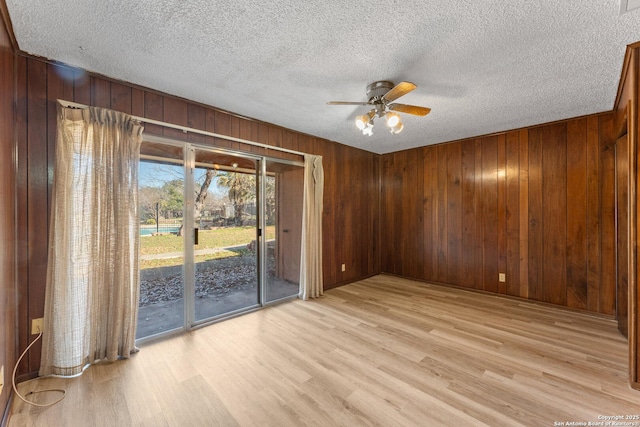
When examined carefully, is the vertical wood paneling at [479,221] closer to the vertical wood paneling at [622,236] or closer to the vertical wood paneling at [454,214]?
the vertical wood paneling at [454,214]

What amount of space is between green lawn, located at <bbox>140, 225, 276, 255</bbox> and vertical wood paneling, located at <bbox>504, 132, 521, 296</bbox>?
347cm

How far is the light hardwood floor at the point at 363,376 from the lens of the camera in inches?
62.5

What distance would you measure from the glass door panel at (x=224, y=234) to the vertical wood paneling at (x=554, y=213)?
154 inches

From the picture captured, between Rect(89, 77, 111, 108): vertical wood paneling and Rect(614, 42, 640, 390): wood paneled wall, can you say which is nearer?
Rect(614, 42, 640, 390): wood paneled wall

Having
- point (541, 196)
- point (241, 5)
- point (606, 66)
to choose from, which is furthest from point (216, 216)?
point (541, 196)

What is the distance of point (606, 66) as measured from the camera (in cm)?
Answer: 205

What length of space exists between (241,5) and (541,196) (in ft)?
13.5

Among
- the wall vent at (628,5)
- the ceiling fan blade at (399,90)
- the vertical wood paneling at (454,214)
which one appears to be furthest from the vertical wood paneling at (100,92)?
the vertical wood paneling at (454,214)

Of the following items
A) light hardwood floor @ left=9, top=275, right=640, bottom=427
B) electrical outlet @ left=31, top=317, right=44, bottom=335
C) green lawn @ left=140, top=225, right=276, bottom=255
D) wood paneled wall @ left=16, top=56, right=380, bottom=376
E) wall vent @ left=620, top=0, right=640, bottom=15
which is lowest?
light hardwood floor @ left=9, top=275, right=640, bottom=427

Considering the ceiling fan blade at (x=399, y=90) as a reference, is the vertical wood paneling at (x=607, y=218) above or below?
below

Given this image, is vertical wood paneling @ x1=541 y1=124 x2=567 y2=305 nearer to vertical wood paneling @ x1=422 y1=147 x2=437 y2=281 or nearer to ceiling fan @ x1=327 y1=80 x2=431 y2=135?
vertical wood paneling @ x1=422 y1=147 x2=437 y2=281

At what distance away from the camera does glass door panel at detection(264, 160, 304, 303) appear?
364 cm

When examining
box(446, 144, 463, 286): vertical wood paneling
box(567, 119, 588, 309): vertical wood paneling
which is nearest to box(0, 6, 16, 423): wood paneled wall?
box(446, 144, 463, 286): vertical wood paneling

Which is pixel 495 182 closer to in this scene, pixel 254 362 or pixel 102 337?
pixel 254 362
